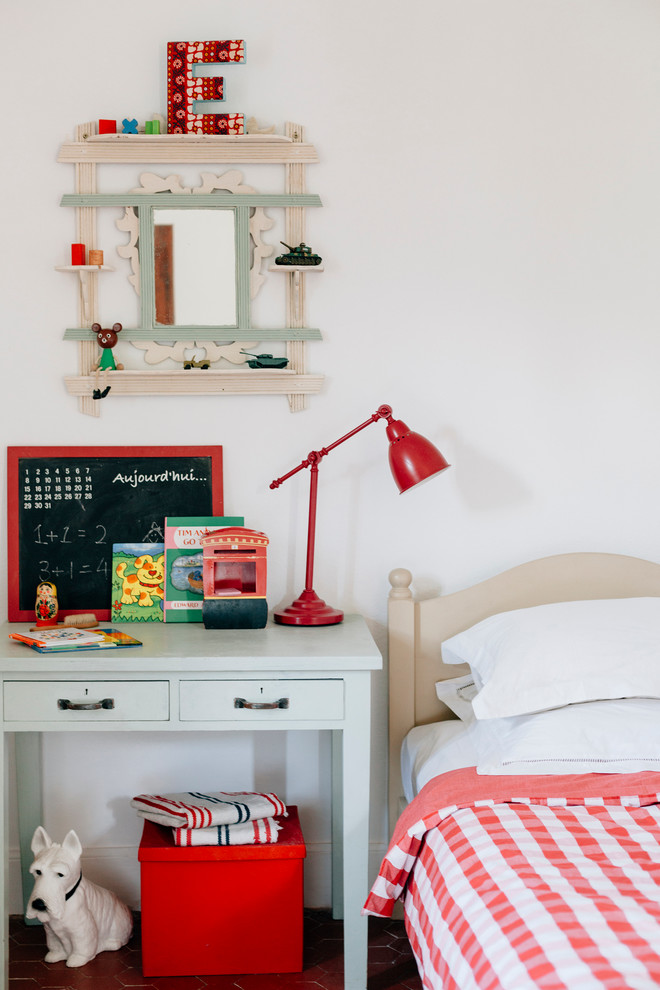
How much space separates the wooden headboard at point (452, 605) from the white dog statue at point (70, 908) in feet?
2.54

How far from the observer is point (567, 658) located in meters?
1.86

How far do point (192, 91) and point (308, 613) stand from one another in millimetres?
1428

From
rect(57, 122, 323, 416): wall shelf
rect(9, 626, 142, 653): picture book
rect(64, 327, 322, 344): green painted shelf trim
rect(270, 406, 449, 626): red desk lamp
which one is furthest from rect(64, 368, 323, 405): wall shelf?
rect(9, 626, 142, 653): picture book

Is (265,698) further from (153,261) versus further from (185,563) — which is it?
(153,261)

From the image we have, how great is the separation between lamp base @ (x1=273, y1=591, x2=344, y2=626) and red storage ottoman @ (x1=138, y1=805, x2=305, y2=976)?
0.53 m

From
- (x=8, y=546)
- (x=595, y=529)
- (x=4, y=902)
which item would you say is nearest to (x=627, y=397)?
(x=595, y=529)

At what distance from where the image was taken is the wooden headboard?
7.47 ft

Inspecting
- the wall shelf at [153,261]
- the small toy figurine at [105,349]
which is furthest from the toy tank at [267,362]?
the small toy figurine at [105,349]

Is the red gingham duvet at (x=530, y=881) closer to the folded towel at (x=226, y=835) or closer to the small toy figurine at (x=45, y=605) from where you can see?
the folded towel at (x=226, y=835)

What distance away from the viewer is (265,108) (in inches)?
91.6

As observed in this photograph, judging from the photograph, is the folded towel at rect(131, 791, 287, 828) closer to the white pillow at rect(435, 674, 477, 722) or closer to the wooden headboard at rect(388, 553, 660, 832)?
the wooden headboard at rect(388, 553, 660, 832)

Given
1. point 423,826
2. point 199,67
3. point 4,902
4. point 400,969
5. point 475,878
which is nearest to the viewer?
point 475,878

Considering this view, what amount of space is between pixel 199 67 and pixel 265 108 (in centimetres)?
20

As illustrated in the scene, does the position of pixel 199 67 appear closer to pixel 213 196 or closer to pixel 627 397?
pixel 213 196
